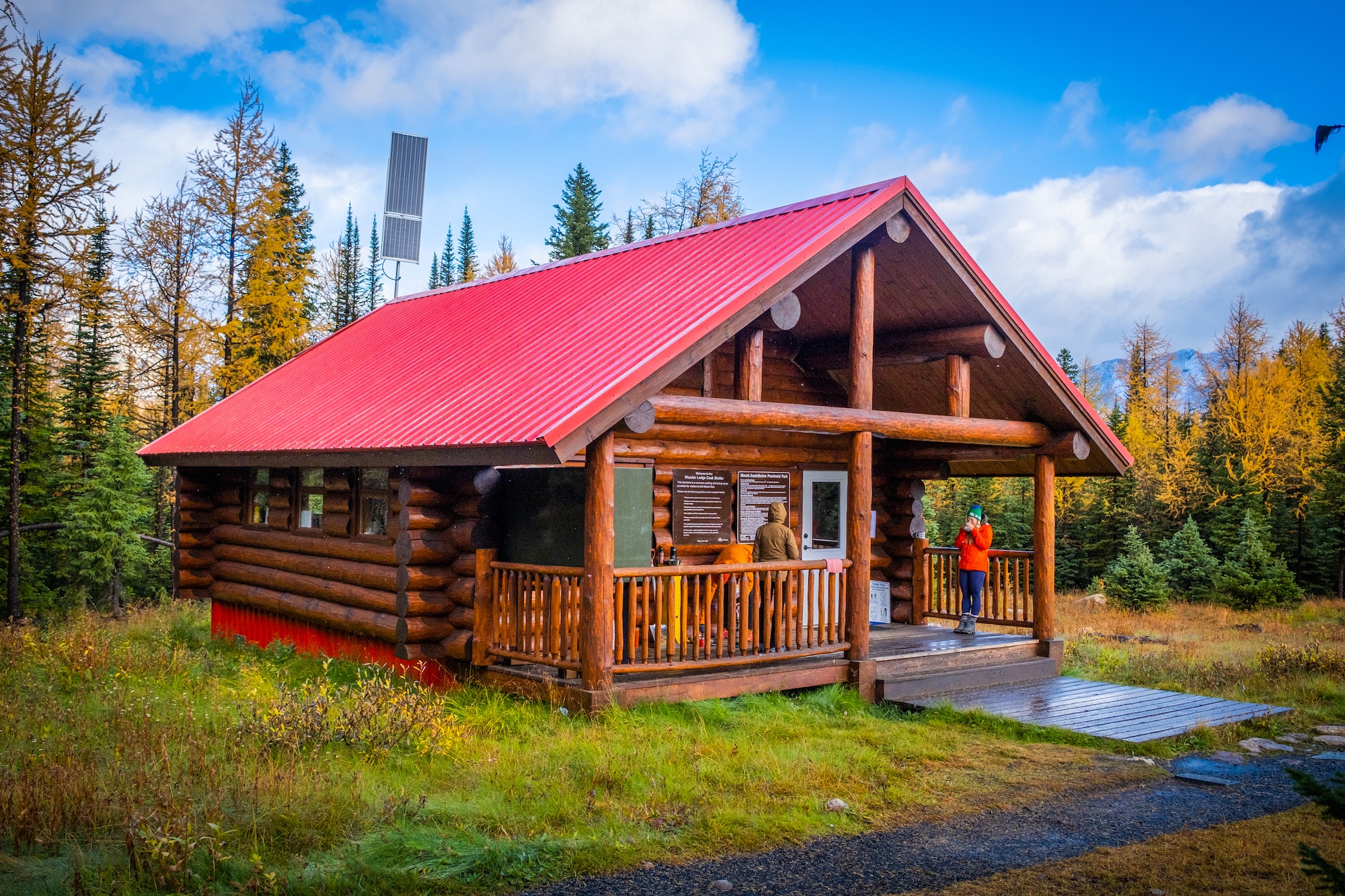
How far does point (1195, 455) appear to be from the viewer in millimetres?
39094

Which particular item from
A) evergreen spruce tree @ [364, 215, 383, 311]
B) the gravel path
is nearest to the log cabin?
the gravel path

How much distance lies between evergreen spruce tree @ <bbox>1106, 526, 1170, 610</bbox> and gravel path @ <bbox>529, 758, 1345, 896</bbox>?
2042 cm

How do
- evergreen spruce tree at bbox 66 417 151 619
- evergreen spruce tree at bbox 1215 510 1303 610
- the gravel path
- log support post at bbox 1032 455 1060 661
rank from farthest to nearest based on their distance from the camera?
evergreen spruce tree at bbox 1215 510 1303 610 → evergreen spruce tree at bbox 66 417 151 619 → log support post at bbox 1032 455 1060 661 → the gravel path

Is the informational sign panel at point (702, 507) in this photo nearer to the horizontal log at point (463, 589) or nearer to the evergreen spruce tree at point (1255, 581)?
the horizontal log at point (463, 589)

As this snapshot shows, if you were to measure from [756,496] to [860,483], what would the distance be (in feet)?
10.8

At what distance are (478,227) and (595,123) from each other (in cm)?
2734

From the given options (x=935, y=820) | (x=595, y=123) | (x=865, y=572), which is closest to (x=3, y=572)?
(x=865, y=572)

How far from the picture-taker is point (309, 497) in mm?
15656

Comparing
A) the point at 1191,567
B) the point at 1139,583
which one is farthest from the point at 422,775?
the point at 1191,567

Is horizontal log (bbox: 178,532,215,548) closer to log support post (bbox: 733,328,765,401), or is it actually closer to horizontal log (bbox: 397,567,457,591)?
horizontal log (bbox: 397,567,457,591)

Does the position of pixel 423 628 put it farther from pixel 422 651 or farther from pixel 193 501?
pixel 193 501

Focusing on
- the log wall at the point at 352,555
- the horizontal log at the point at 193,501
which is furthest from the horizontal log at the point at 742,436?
the horizontal log at the point at 193,501

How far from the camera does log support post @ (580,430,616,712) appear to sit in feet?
32.1

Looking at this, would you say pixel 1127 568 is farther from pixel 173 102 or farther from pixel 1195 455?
pixel 173 102
